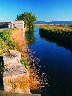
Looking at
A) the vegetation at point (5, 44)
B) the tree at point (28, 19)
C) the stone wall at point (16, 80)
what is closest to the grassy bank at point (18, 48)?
the vegetation at point (5, 44)

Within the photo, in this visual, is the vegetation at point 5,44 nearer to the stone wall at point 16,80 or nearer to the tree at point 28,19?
the stone wall at point 16,80

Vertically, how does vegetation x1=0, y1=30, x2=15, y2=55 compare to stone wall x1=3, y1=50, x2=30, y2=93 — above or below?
above

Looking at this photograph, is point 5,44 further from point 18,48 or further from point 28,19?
point 28,19

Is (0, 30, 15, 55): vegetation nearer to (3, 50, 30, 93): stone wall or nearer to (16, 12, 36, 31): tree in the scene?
(3, 50, 30, 93): stone wall

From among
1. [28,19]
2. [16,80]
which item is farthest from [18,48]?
[28,19]

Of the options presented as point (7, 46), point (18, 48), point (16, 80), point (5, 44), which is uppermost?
point (5, 44)

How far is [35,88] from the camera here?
51.2 ft

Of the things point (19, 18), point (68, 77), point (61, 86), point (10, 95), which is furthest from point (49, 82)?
point (19, 18)

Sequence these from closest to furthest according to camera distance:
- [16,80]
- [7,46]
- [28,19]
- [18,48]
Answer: [16,80] < [7,46] < [18,48] < [28,19]

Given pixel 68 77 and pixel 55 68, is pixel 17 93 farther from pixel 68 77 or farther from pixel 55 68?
pixel 55 68

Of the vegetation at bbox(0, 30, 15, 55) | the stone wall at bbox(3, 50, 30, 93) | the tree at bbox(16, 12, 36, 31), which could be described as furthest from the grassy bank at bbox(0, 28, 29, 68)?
the tree at bbox(16, 12, 36, 31)

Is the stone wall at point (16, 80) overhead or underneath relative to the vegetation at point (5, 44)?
underneath

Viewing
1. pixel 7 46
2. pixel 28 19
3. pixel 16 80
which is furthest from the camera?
pixel 28 19

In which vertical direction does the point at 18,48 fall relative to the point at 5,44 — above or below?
below
